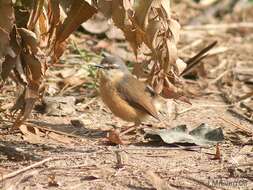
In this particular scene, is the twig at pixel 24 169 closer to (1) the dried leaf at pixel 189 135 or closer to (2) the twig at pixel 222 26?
(1) the dried leaf at pixel 189 135

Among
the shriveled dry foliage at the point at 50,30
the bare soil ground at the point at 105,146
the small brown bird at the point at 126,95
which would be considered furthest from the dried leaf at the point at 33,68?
the small brown bird at the point at 126,95

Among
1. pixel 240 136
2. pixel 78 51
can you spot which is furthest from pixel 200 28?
pixel 240 136

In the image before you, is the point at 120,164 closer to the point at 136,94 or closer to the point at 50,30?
the point at 50,30

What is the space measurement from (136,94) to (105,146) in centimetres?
71

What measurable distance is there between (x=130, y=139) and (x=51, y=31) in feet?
4.14

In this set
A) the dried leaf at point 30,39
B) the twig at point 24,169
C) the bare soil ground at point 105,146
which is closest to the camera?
the twig at point 24,169

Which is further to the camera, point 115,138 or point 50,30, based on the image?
point 115,138

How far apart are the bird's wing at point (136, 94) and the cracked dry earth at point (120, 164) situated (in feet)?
0.86

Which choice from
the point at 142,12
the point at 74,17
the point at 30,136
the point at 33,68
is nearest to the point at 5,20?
the point at 33,68

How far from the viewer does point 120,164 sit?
4910mm

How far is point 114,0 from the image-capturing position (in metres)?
4.99

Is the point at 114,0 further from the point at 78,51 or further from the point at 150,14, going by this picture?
the point at 78,51

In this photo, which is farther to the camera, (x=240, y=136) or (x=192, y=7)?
(x=192, y=7)

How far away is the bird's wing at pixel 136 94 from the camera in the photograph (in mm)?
5977
